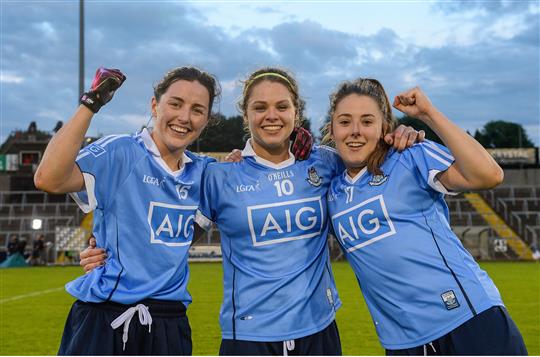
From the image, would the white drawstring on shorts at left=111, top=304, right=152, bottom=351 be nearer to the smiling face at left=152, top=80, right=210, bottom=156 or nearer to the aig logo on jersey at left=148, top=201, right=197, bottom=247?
the aig logo on jersey at left=148, top=201, right=197, bottom=247

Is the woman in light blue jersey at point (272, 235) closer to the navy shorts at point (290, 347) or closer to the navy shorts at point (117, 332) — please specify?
the navy shorts at point (290, 347)

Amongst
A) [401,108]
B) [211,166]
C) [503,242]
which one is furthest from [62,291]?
[503,242]

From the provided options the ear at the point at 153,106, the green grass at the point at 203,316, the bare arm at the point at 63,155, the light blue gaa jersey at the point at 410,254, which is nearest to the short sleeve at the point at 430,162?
the light blue gaa jersey at the point at 410,254

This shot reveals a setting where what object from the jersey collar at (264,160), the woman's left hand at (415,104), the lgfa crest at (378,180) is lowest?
the lgfa crest at (378,180)

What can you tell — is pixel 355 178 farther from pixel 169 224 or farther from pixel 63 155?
pixel 63 155

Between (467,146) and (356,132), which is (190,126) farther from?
(467,146)

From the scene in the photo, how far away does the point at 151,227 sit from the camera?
10.8 feet

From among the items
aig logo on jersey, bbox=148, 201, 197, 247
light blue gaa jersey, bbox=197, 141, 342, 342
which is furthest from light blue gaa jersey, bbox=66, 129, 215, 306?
light blue gaa jersey, bbox=197, 141, 342, 342

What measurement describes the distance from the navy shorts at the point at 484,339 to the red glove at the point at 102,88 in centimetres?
204

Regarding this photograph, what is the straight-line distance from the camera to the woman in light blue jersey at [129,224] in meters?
3.15

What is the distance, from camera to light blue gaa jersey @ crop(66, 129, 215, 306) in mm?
3256

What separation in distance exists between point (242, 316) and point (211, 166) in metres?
0.92

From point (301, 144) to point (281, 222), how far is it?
59cm

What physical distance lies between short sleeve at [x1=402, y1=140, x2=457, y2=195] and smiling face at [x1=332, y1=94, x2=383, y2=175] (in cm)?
22
